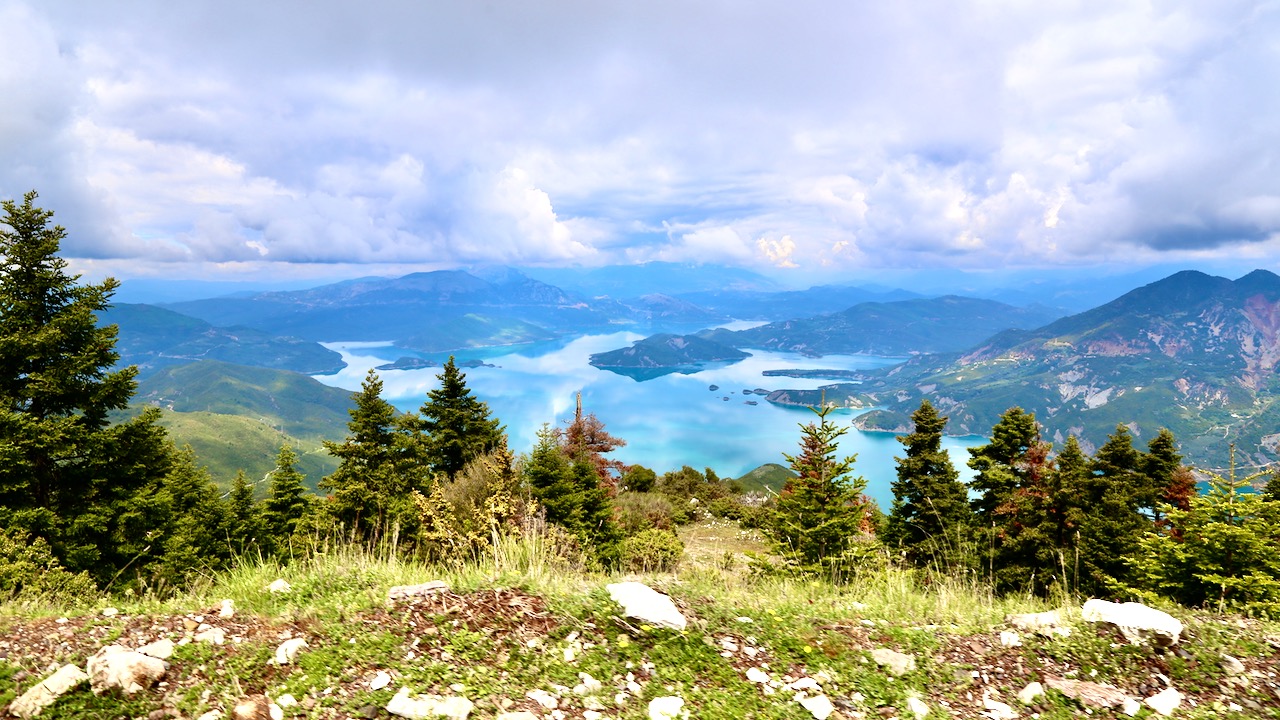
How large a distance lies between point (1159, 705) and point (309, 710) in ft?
18.9

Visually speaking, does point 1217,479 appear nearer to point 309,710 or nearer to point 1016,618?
point 1016,618

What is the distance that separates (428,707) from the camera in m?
3.47

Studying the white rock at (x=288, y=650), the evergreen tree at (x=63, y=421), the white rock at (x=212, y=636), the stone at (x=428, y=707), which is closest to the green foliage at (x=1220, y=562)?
the stone at (x=428, y=707)

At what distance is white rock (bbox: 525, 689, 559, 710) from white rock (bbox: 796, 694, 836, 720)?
5.62 feet

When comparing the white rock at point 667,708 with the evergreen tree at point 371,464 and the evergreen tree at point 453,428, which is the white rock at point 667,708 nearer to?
the evergreen tree at point 371,464

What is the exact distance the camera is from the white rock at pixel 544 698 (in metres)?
3.59

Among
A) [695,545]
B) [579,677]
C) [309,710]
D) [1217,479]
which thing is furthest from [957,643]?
[695,545]

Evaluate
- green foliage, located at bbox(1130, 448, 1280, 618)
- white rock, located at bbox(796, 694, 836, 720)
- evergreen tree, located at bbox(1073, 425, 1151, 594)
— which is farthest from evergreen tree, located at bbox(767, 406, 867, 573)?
white rock, located at bbox(796, 694, 836, 720)

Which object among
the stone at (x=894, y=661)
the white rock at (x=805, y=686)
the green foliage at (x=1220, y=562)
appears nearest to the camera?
the white rock at (x=805, y=686)

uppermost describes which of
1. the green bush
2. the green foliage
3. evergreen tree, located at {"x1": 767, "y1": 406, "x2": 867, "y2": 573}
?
the green foliage

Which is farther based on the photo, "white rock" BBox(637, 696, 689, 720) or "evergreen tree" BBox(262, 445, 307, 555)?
"evergreen tree" BBox(262, 445, 307, 555)

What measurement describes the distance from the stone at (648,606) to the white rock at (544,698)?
921mm

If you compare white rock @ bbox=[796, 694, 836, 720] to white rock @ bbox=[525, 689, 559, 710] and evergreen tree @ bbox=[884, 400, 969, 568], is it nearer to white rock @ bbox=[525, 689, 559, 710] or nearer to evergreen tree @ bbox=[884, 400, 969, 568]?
white rock @ bbox=[525, 689, 559, 710]

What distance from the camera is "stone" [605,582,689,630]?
14.2ft
